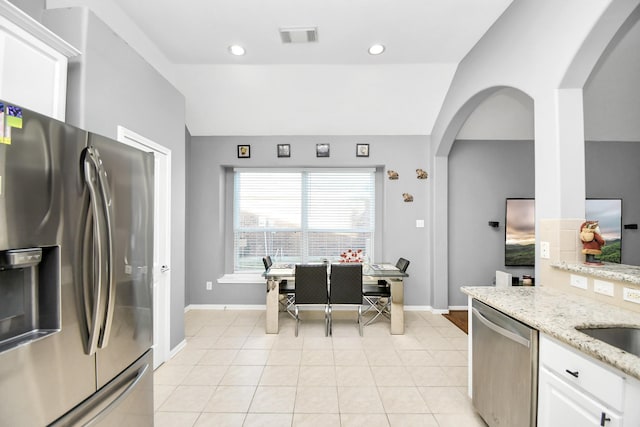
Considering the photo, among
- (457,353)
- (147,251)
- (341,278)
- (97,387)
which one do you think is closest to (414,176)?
(341,278)

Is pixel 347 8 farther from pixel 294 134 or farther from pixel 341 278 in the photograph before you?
pixel 341 278

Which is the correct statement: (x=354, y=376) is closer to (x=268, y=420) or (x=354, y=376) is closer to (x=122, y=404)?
(x=268, y=420)

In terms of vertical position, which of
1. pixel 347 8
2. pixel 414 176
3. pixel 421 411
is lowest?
pixel 421 411

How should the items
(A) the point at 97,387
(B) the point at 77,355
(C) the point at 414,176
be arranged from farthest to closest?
(C) the point at 414,176
(A) the point at 97,387
(B) the point at 77,355

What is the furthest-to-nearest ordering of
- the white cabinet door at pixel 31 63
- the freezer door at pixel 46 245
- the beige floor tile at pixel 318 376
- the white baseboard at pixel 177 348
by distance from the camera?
1. the white baseboard at pixel 177 348
2. the beige floor tile at pixel 318 376
3. the white cabinet door at pixel 31 63
4. the freezer door at pixel 46 245

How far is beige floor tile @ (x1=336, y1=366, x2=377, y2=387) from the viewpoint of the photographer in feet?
8.17

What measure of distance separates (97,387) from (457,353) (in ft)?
10.2

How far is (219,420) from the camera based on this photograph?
2.03 meters

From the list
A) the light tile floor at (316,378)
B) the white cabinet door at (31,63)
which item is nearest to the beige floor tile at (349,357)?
the light tile floor at (316,378)

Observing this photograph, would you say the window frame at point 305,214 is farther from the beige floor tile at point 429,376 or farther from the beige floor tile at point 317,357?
the beige floor tile at point 429,376

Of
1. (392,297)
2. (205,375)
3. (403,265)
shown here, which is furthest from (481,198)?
(205,375)

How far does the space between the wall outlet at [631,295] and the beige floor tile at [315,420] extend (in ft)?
6.18

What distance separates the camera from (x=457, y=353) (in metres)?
3.06

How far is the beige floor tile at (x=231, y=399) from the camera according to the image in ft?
7.07
